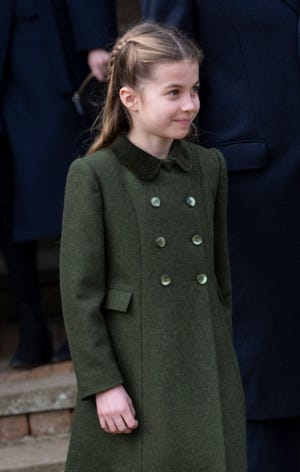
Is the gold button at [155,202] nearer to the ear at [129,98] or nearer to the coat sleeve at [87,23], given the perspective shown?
the ear at [129,98]

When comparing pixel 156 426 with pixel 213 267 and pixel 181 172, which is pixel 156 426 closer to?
pixel 213 267

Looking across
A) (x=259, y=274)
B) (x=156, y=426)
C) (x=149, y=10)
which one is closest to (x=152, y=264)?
(x=156, y=426)

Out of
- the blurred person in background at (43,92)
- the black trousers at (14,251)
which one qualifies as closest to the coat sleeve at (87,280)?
the blurred person in background at (43,92)

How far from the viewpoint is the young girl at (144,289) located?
2.46 meters

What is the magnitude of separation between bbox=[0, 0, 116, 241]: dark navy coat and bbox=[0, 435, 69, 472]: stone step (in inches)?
26.8

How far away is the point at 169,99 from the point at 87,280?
40 cm

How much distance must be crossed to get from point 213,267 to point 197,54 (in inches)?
17.9

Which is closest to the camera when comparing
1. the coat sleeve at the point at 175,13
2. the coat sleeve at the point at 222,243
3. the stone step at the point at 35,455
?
the coat sleeve at the point at 222,243

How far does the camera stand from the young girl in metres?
2.46

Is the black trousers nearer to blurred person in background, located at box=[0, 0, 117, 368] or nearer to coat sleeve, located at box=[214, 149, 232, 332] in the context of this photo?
blurred person in background, located at box=[0, 0, 117, 368]

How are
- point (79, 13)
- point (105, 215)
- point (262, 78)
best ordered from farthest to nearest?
point (79, 13) < point (262, 78) < point (105, 215)

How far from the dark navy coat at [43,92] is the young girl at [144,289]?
4.83 ft

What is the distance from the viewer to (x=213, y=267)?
8.56 ft

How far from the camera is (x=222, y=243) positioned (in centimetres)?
268
